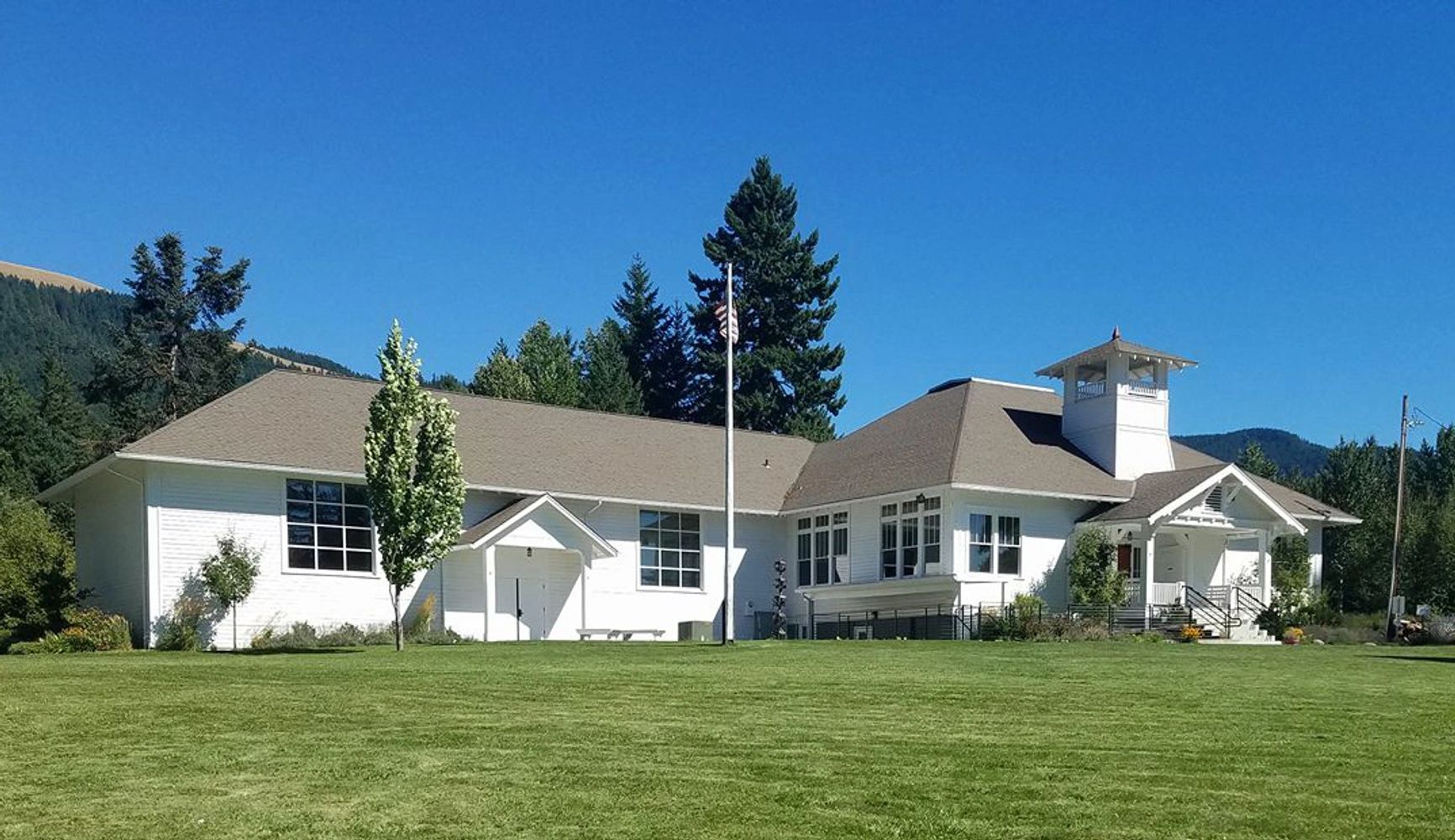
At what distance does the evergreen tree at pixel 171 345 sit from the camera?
6038 centimetres

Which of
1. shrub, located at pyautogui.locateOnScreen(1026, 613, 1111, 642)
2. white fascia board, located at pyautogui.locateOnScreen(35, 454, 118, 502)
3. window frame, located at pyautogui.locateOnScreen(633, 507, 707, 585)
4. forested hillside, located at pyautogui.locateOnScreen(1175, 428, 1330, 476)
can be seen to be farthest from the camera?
forested hillside, located at pyautogui.locateOnScreen(1175, 428, 1330, 476)

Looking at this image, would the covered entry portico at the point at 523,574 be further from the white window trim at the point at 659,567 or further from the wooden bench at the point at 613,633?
the white window trim at the point at 659,567

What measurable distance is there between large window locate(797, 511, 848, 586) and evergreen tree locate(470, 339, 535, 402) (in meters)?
26.5

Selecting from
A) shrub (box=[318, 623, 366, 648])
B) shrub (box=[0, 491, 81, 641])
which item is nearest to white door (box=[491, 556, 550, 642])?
shrub (box=[318, 623, 366, 648])

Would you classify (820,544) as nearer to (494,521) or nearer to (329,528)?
(494,521)

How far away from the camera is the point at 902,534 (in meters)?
37.0

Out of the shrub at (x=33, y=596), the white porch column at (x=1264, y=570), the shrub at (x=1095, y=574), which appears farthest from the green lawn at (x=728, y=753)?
the white porch column at (x=1264, y=570)

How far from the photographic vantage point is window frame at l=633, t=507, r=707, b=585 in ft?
123

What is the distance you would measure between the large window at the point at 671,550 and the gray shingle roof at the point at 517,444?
85 cm

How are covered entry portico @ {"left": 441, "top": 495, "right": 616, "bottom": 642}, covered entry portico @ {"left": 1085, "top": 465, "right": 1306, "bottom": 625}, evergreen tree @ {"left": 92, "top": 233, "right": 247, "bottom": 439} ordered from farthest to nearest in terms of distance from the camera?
evergreen tree @ {"left": 92, "top": 233, "right": 247, "bottom": 439} < covered entry portico @ {"left": 1085, "top": 465, "right": 1306, "bottom": 625} < covered entry portico @ {"left": 441, "top": 495, "right": 616, "bottom": 642}

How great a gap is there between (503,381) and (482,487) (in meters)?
32.7

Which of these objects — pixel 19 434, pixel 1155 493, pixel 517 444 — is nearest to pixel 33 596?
pixel 517 444

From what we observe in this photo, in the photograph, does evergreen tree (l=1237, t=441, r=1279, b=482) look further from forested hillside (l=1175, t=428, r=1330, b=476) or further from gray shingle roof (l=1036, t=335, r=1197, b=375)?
forested hillside (l=1175, t=428, r=1330, b=476)

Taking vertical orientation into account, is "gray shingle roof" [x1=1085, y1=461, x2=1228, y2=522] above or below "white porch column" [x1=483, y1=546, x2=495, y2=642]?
above
